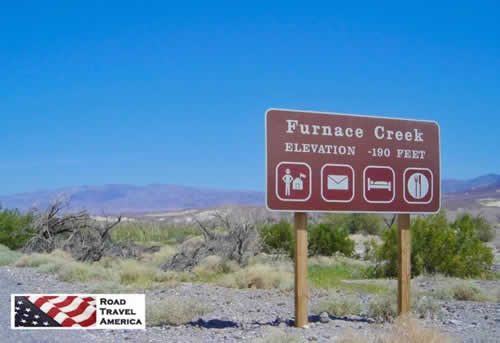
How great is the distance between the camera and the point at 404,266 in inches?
441

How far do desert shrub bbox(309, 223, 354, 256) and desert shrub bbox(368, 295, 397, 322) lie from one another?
16.0 metres

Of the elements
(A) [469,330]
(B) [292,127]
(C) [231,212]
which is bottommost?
(A) [469,330]

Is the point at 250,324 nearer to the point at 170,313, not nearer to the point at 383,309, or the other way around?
the point at 170,313

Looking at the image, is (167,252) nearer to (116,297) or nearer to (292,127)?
(116,297)

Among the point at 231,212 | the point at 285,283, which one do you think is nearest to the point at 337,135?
the point at 285,283

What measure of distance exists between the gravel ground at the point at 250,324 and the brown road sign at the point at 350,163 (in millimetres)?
1982

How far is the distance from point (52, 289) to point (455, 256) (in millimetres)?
11866

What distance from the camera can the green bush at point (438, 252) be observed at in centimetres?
1961

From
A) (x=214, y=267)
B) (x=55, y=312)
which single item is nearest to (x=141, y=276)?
(x=214, y=267)

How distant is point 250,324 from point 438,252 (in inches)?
417

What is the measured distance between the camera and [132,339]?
9.68 meters

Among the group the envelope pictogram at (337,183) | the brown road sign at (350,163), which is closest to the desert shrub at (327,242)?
the brown road sign at (350,163)

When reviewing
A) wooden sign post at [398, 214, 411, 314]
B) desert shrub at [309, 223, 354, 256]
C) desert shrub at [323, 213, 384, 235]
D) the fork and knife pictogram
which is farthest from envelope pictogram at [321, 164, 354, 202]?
desert shrub at [323, 213, 384, 235]

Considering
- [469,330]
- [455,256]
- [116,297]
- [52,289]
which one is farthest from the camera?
[455,256]
